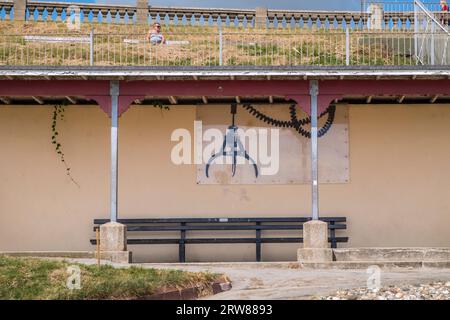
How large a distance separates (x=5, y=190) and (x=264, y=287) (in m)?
8.61

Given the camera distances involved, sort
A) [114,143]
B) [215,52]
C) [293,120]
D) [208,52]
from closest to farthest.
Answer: [114,143], [293,120], [208,52], [215,52]

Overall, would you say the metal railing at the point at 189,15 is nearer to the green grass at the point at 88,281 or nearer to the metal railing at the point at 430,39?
the metal railing at the point at 430,39

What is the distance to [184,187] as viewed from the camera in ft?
66.6

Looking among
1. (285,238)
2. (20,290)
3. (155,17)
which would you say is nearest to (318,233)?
(285,238)

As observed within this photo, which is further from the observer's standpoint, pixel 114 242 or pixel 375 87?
pixel 375 87

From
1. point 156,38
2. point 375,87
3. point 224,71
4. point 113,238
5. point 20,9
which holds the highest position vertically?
point 20,9

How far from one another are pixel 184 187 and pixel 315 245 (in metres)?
4.10

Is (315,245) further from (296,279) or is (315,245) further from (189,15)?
(189,15)

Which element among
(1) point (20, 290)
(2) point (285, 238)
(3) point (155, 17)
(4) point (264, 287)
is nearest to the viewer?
(1) point (20, 290)

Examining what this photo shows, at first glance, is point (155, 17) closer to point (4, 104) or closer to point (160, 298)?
point (4, 104)

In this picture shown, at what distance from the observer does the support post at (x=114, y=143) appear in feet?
58.1

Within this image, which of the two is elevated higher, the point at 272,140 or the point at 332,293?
the point at 272,140

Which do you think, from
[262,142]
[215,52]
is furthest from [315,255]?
[215,52]

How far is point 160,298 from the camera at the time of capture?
40.7 ft
